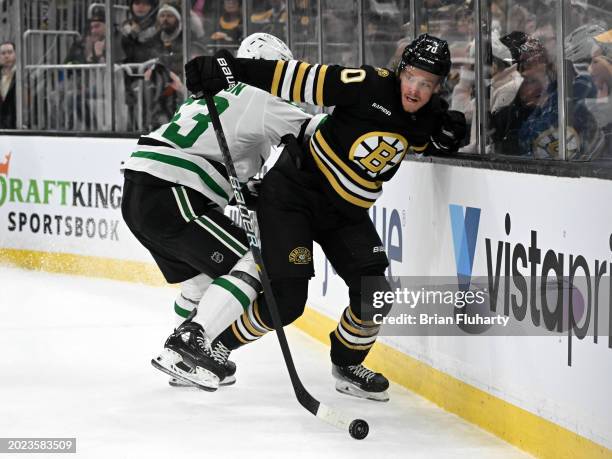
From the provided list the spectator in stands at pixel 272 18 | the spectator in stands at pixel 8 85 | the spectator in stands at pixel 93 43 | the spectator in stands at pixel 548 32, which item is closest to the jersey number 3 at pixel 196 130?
the spectator in stands at pixel 548 32

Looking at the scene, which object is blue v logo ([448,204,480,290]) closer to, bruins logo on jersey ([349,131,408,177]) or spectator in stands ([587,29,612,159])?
bruins logo on jersey ([349,131,408,177])

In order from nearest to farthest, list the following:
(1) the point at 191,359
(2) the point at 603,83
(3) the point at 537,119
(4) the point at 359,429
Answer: (2) the point at 603,83
(4) the point at 359,429
(3) the point at 537,119
(1) the point at 191,359

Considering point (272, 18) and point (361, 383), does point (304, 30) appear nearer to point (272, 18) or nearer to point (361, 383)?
point (272, 18)

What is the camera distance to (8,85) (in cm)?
855

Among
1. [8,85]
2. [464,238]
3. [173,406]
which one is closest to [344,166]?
[464,238]

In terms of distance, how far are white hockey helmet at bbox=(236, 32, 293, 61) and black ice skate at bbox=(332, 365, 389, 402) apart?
1093 mm

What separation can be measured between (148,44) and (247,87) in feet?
10.8

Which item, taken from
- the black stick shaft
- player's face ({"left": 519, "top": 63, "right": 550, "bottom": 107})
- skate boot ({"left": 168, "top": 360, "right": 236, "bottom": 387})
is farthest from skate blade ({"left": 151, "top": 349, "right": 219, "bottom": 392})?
player's face ({"left": 519, "top": 63, "right": 550, "bottom": 107})

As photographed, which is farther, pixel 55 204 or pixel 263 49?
pixel 55 204

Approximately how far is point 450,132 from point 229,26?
3040 mm

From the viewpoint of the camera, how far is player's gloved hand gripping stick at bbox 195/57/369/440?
3.81m

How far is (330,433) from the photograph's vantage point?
12.8ft

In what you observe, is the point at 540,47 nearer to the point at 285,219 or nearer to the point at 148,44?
the point at 285,219

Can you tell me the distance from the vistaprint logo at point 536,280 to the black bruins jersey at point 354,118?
0.98 ft
